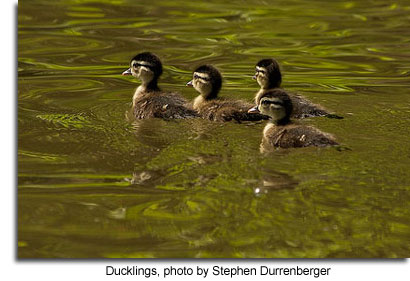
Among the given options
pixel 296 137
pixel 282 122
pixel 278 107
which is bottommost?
pixel 296 137

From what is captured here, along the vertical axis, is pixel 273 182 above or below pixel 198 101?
below

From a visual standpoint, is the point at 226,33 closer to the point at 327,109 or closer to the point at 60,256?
the point at 327,109

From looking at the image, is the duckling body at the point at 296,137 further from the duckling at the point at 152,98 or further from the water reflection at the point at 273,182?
the duckling at the point at 152,98

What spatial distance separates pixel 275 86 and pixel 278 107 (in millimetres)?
1177

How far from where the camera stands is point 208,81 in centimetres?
872

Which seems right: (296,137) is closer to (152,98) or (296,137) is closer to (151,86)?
(152,98)

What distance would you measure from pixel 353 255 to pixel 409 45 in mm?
6965

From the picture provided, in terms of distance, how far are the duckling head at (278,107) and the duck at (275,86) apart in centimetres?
21

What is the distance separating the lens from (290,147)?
7387 mm

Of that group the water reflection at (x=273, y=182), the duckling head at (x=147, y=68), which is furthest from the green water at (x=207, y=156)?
the duckling head at (x=147, y=68)

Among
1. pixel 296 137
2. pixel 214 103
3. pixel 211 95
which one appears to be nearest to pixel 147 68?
pixel 211 95

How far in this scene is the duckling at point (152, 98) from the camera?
8516 mm

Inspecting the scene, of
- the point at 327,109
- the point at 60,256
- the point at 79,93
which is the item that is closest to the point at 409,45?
the point at 327,109

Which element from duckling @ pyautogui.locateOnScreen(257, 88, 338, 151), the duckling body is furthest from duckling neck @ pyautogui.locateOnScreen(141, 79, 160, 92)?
the duckling body
